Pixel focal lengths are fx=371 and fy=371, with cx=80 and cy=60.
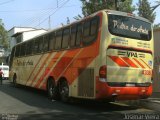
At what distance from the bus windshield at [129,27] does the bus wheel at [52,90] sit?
497 cm

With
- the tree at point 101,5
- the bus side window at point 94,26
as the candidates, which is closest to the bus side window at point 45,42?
the bus side window at point 94,26

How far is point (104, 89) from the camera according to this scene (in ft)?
44.0

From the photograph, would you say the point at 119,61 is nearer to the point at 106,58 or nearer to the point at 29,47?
the point at 106,58

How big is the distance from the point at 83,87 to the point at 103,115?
2.06 m

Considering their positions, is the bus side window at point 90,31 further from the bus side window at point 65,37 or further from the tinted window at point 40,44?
the tinted window at point 40,44

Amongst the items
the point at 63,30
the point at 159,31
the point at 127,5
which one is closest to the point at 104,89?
the point at 63,30

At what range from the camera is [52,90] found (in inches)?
712

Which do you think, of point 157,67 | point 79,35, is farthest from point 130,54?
point 157,67

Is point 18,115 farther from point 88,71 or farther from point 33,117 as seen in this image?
point 88,71

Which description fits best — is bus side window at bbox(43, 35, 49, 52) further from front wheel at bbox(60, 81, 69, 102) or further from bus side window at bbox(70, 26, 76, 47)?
bus side window at bbox(70, 26, 76, 47)

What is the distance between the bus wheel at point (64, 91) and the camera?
53.6ft

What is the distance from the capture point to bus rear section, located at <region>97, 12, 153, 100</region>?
44.7ft

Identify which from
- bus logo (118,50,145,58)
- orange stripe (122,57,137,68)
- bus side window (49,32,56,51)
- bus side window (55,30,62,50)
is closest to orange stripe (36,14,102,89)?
bus side window (55,30,62,50)

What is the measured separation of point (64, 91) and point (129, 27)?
14.1 feet
